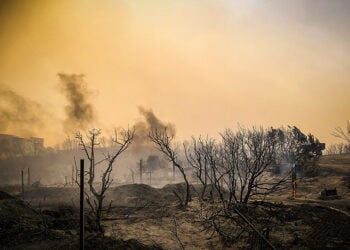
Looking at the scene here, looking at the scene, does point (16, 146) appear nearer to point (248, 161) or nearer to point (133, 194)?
point (133, 194)

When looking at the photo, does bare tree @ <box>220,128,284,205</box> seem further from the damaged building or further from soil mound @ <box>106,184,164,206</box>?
the damaged building

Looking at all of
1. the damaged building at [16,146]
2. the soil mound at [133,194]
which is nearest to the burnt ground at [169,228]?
the soil mound at [133,194]

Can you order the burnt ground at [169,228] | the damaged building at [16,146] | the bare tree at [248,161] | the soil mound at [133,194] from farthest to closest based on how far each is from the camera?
the damaged building at [16,146], the soil mound at [133,194], the bare tree at [248,161], the burnt ground at [169,228]

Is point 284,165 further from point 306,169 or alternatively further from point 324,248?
point 324,248

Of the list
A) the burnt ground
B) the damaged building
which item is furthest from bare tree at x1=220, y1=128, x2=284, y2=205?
the damaged building

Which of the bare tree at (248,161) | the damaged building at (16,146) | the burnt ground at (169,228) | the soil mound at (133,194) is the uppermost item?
the damaged building at (16,146)

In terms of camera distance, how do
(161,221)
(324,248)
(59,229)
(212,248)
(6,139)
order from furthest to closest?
(6,139), (161,221), (59,229), (212,248), (324,248)

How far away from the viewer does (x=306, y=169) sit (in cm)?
3569

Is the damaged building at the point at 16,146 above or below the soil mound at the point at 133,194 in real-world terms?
above

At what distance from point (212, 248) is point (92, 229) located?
6.31 metres

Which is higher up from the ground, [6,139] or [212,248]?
[6,139]

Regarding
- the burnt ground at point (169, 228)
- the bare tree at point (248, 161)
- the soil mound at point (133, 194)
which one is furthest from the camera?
the soil mound at point (133, 194)

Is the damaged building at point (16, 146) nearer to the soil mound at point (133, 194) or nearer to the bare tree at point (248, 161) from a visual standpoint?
the soil mound at point (133, 194)

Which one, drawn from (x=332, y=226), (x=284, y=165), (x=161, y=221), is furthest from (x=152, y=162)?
(x=332, y=226)
